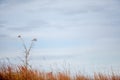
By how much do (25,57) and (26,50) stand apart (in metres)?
0.64

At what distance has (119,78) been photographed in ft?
45.9

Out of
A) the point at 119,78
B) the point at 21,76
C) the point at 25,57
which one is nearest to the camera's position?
the point at 21,76

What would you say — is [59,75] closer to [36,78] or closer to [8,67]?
[36,78]

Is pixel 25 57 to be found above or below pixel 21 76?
above

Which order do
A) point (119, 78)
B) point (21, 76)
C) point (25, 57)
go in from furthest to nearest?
point (25, 57), point (119, 78), point (21, 76)

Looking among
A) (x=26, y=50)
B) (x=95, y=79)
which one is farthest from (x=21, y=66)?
(x=95, y=79)

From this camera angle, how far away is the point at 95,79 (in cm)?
1377

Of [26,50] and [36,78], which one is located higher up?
[26,50]

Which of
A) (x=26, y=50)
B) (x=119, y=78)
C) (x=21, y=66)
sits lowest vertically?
(x=119, y=78)

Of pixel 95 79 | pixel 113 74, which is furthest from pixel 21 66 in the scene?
pixel 113 74

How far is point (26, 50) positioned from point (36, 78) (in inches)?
120

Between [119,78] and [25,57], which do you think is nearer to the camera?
[119,78]

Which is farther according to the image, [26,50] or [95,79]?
[26,50]

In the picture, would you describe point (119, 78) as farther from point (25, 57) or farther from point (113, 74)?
point (25, 57)
